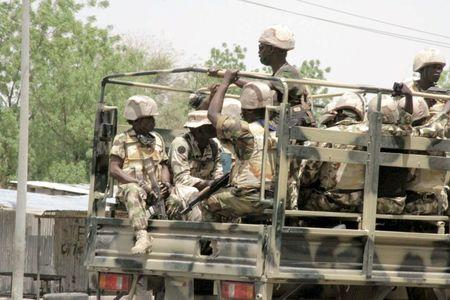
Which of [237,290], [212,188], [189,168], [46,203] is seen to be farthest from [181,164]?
[46,203]

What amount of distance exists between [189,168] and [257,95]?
1.20 meters

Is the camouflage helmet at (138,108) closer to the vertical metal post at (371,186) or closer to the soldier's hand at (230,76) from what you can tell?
the soldier's hand at (230,76)

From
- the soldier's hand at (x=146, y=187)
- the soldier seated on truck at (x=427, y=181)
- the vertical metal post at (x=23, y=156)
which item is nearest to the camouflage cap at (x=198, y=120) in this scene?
the soldier's hand at (x=146, y=187)

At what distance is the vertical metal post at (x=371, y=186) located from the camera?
7.91 m

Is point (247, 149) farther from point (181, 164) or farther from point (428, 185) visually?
point (428, 185)

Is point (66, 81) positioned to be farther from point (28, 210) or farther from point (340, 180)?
point (340, 180)

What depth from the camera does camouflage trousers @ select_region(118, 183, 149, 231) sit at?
327 inches

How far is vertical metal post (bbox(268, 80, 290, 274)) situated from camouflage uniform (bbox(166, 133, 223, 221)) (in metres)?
1.22

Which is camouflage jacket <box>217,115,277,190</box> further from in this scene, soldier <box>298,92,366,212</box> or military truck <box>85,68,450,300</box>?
soldier <box>298,92,366,212</box>

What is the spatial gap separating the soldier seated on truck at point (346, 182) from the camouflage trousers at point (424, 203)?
0.51 feet

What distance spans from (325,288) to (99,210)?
172 cm

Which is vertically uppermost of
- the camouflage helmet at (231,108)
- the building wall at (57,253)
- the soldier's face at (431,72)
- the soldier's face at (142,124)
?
the soldier's face at (431,72)

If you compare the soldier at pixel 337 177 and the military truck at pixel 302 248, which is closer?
the military truck at pixel 302 248

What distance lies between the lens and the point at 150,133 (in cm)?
935
